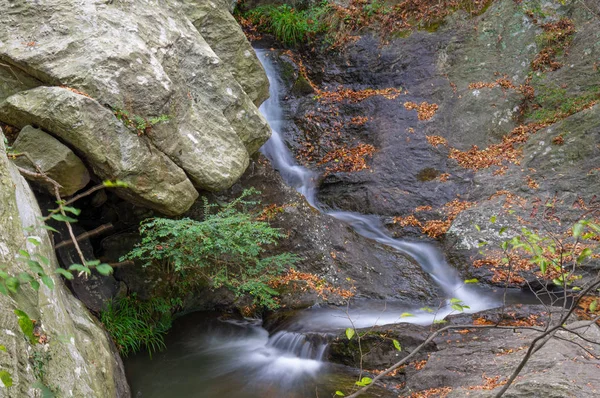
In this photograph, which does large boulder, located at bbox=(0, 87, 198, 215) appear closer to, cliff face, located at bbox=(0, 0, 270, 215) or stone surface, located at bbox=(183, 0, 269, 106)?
cliff face, located at bbox=(0, 0, 270, 215)

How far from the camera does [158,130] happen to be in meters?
5.72

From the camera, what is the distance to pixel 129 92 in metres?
5.41

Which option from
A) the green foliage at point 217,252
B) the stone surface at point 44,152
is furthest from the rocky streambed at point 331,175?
the green foliage at point 217,252

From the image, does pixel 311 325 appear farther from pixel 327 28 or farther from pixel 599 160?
pixel 327 28

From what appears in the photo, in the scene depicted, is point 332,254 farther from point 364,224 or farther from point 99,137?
point 99,137

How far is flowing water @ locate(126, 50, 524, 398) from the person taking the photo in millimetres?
5461

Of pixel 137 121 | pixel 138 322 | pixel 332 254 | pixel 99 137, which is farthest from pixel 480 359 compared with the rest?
pixel 99 137

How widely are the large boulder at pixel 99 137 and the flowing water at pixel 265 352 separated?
2.07 metres

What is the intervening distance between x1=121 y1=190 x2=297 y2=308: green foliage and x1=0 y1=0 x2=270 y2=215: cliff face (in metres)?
0.41

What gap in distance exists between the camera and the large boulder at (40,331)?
2.71m

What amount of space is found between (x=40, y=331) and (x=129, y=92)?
9.99ft

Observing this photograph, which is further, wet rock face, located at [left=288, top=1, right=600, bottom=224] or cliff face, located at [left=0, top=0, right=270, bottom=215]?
wet rock face, located at [left=288, top=1, right=600, bottom=224]

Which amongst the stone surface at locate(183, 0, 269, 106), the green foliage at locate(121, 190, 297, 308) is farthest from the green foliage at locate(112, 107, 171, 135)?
the stone surface at locate(183, 0, 269, 106)

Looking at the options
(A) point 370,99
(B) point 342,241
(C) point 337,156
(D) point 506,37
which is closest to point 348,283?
(B) point 342,241
